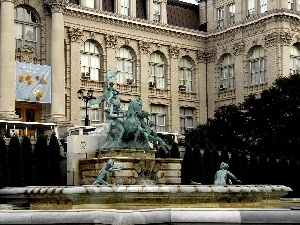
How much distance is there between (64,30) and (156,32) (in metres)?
10.9

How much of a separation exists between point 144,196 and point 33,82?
108 ft

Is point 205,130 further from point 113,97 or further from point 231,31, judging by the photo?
point 113,97

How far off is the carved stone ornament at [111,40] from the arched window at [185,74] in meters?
8.80

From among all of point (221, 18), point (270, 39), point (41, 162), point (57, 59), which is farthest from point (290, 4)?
point (41, 162)

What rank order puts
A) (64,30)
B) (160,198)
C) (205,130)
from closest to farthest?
1. (160,198)
2. (205,130)
3. (64,30)

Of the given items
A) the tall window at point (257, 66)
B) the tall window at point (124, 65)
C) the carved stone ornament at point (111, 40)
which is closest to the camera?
the carved stone ornament at point (111, 40)

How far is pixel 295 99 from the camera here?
1831 inches

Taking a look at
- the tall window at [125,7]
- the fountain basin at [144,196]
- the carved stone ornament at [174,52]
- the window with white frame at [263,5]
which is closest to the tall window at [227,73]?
the carved stone ornament at [174,52]

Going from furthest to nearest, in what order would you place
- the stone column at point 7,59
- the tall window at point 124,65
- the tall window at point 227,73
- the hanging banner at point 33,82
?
the tall window at point 227,73
the tall window at point 124,65
the hanging banner at point 33,82
the stone column at point 7,59

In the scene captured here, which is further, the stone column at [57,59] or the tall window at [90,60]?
the tall window at [90,60]

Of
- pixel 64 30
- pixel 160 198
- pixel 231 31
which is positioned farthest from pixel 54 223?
pixel 231 31

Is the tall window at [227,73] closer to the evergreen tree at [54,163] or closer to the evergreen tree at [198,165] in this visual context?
the evergreen tree at [198,165]

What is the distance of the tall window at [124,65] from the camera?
2349 inches

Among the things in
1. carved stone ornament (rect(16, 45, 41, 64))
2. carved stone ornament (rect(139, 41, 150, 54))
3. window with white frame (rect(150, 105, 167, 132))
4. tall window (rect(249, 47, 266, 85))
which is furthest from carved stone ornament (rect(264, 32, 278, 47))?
carved stone ornament (rect(16, 45, 41, 64))
